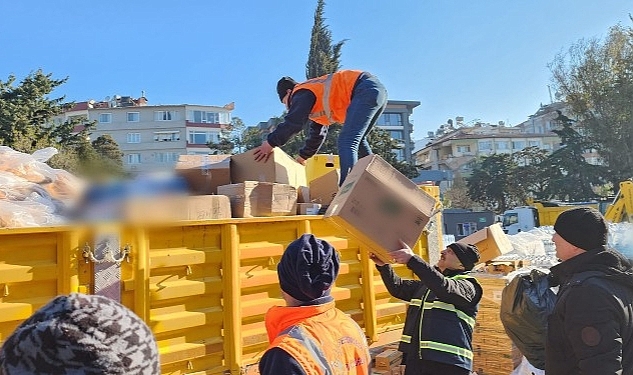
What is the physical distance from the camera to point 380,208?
108 inches

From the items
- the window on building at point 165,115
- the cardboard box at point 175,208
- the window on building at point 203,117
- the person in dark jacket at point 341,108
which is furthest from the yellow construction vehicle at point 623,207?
the window on building at point 203,117

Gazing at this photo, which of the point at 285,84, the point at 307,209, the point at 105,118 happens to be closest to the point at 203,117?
the point at 105,118

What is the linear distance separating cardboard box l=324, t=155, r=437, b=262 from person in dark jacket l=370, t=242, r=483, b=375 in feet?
0.75

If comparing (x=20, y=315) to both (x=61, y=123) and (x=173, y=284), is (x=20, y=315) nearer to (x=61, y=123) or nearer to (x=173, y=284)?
(x=173, y=284)

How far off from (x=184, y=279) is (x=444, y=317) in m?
1.60

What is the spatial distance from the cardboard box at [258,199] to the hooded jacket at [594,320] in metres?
1.73

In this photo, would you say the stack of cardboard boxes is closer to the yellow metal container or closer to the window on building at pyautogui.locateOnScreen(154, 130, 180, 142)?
the yellow metal container

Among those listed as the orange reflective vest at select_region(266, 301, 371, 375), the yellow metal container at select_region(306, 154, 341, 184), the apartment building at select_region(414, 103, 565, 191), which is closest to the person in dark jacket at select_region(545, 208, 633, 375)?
the orange reflective vest at select_region(266, 301, 371, 375)

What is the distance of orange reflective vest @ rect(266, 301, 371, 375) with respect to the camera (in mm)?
1645

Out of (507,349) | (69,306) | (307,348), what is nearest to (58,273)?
(307,348)

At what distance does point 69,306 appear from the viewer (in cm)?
97

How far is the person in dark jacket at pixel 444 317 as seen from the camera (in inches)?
120

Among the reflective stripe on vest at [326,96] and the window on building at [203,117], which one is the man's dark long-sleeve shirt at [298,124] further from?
the window on building at [203,117]

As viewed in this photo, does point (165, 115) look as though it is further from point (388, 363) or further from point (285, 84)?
point (388, 363)
